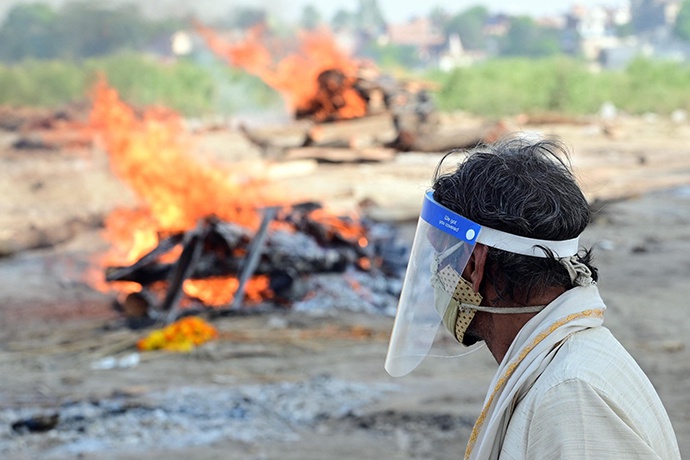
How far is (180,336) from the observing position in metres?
8.35

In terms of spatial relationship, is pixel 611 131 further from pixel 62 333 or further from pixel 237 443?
pixel 237 443

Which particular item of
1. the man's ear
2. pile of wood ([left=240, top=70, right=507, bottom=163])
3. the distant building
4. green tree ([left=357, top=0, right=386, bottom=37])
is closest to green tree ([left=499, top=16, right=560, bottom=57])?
the distant building

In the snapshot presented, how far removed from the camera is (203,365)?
7.65 m

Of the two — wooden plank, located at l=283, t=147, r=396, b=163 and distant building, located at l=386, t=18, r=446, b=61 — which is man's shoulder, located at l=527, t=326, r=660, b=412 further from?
distant building, located at l=386, t=18, r=446, b=61

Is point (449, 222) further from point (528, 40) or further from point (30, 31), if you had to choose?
point (528, 40)

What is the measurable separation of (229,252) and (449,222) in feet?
24.9

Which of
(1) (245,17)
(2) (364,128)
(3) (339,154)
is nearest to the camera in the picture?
(3) (339,154)

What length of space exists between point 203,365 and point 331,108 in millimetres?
15427

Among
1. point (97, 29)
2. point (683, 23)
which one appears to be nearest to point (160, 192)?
point (97, 29)

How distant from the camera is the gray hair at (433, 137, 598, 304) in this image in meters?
2.09

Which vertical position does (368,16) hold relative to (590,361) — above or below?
below

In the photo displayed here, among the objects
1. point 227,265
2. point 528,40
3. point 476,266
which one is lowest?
point 528,40

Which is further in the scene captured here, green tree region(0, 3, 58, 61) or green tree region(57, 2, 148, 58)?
green tree region(0, 3, 58, 61)

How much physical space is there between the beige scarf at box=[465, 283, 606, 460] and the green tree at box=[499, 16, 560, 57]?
90.1 metres
